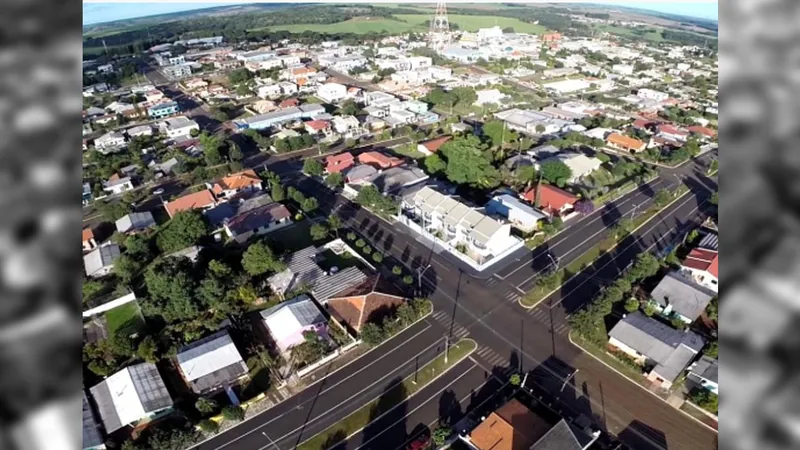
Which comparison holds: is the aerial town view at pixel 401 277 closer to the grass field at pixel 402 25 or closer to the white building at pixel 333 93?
the white building at pixel 333 93

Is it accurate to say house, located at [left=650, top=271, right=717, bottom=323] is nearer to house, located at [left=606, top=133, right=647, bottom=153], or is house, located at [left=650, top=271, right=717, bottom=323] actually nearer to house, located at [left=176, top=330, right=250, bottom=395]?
house, located at [left=176, top=330, right=250, bottom=395]

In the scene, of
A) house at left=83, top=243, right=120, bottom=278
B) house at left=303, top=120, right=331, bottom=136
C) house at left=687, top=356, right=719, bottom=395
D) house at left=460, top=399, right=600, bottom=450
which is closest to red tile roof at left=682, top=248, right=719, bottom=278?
house at left=687, top=356, right=719, bottom=395

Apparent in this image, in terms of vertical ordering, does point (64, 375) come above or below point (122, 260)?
above

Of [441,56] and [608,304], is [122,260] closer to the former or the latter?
[608,304]

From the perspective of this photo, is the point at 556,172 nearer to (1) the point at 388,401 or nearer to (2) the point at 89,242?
(1) the point at 388,401

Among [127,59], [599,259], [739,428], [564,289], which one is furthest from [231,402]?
[127,59]

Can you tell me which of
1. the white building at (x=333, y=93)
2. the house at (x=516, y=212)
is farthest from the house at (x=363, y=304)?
the white building at (x=333, y=93)

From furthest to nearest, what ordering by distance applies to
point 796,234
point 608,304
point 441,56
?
point 441,56
point 608,304
point 796,234
